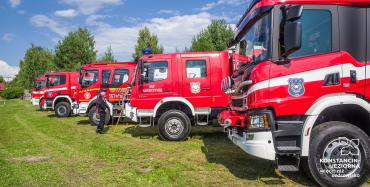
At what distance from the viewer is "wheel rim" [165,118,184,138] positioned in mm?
9109

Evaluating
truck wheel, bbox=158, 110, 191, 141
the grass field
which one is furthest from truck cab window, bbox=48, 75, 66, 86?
truck wheel, bbox=158, 110, 191, 141

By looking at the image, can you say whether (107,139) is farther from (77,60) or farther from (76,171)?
(77,60)

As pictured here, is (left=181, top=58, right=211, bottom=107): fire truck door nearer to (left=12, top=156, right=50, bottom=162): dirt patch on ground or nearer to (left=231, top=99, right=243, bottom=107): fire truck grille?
(left=231, top=99, right=243, bottom=107): fire truck grille

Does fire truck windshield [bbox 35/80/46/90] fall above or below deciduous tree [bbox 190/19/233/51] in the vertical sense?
below

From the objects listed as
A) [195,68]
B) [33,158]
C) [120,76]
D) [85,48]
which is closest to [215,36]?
[85,48]

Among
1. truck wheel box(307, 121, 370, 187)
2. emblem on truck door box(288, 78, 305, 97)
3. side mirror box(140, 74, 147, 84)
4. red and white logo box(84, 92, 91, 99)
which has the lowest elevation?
truck wheel box(307, 121, 370, 187)

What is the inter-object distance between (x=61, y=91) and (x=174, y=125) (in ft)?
38.6

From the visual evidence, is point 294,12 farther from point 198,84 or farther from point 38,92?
point 38,92

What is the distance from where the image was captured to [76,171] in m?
6.09

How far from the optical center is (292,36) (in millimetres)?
4367

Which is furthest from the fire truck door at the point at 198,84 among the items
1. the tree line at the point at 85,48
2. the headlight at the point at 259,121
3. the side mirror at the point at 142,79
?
the tree line at the point at 85,48

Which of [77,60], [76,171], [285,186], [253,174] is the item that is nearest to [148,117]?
[76,171]

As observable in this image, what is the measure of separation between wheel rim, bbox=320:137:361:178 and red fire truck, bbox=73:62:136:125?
10557 millimetres

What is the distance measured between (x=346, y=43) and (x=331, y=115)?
3.56ft
